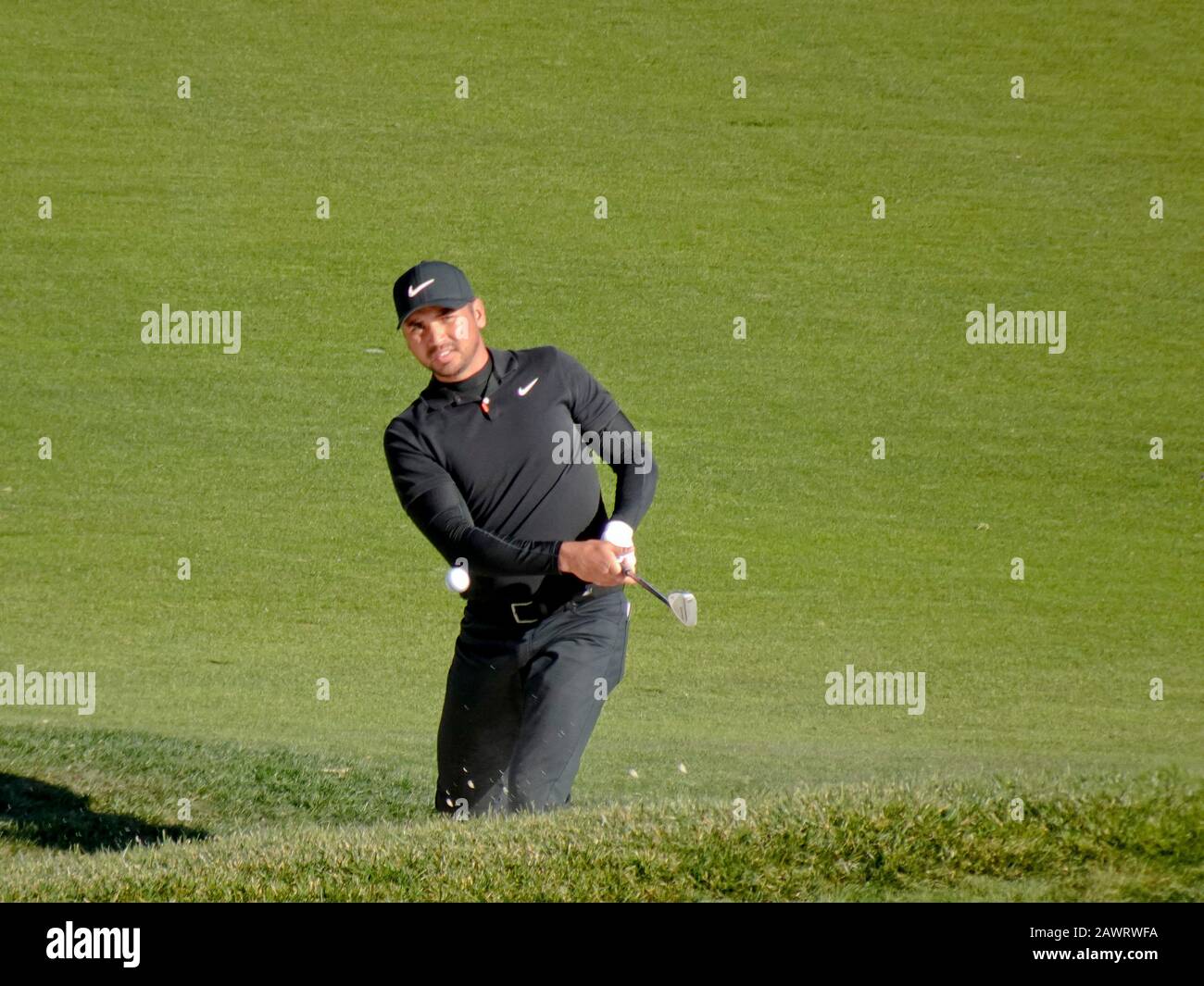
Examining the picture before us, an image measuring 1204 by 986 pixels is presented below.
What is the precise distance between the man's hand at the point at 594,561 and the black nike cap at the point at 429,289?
3.62ft

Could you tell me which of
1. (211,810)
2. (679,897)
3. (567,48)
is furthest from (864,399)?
(679,897)

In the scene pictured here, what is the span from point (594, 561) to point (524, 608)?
25.3 inches

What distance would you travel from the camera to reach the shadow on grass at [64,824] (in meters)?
8.20

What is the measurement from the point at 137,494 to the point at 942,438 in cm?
1077

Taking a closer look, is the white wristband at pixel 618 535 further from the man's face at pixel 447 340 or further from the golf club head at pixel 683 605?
the man's face at pixel 447 340

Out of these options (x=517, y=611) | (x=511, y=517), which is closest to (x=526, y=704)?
(x=517, y=611)

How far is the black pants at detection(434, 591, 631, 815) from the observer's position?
6.39 m

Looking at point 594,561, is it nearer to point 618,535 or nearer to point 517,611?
point 618,535

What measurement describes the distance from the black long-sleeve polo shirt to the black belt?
0.03 m

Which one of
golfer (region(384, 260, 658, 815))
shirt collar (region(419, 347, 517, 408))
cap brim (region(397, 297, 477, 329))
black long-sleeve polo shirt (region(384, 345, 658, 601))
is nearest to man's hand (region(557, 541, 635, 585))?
golfer (region(384, 260, 658, 815))

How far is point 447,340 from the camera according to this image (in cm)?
651

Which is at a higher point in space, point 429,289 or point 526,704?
point 429,289

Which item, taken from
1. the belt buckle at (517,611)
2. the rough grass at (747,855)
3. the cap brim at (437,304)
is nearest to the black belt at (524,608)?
the belt buckle at (517,611)

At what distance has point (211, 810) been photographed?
895 centimetres
